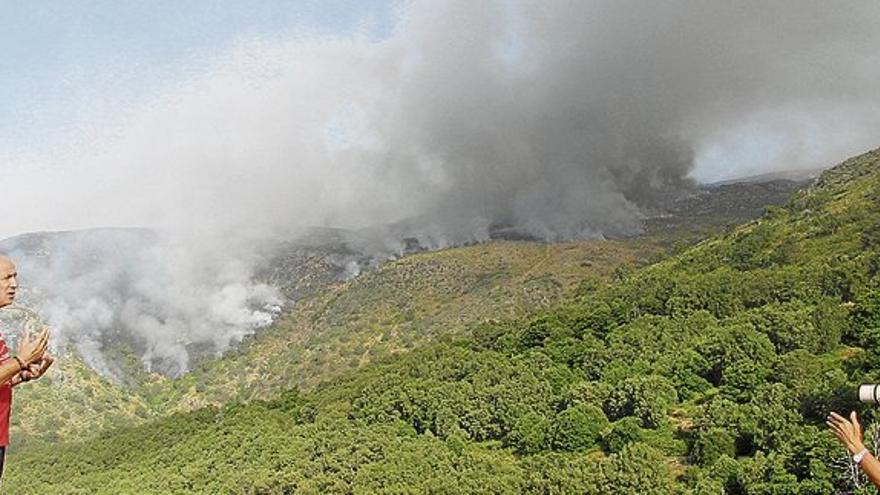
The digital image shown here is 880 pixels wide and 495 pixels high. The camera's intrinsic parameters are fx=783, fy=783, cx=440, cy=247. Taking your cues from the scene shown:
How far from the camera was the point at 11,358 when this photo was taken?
22.2 ft

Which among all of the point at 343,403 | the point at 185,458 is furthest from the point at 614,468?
the point at 185,458

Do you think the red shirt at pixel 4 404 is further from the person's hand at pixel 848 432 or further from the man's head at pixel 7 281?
the person's hand at pixel 848 432

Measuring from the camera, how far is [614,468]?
5994 centimetres

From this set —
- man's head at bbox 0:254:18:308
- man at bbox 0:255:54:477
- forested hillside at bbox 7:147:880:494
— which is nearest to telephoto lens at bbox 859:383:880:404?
man at bbox 0:255:54:477

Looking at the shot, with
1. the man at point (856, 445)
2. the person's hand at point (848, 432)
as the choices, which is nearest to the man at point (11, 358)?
the man at point (856, 445)

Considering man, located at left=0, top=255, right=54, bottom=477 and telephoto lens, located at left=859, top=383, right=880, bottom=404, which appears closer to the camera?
telephoto lens, located at left=859, top=383, right=880, bottom=404

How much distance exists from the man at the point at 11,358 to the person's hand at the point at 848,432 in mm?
7184

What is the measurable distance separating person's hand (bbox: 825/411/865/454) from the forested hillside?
1605 inches

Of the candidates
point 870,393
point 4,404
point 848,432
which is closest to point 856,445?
point 848,432

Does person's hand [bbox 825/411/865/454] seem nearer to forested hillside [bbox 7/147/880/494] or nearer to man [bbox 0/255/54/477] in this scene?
man [bbox 0/255/54/477]

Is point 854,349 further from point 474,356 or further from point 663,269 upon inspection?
point 663,269

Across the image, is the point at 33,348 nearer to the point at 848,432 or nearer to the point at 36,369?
the point at 36,369

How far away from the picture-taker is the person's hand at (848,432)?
23.1 feet

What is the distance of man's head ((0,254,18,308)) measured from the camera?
269 inches
